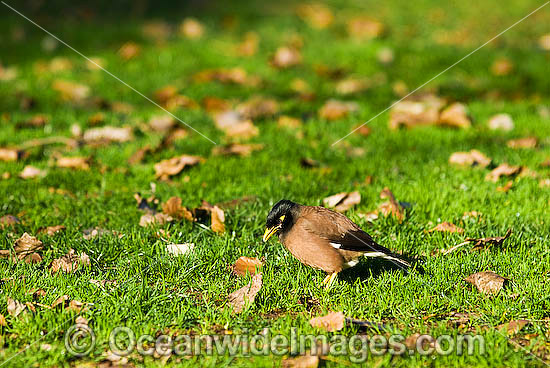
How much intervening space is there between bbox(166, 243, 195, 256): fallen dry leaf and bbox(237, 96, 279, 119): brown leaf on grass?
2.90m

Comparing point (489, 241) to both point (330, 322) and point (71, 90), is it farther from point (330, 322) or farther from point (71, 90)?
point (71, 90)

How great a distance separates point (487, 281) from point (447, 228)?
0.73 metres

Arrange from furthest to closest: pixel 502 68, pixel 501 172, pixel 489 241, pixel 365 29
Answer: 1. pixel 365 29
2. pixel 502 68
3. pixel 501 172
4. pixel 489 241

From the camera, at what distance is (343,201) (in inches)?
183

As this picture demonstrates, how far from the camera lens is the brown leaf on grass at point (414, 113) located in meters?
6.46

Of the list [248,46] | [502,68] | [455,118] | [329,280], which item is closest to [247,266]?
[329,280]

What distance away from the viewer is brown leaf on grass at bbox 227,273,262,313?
338 centimetres

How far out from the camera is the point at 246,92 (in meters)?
7.56

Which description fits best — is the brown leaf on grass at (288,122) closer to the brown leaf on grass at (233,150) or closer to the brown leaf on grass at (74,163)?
the brown leaf on grass at (233,150)

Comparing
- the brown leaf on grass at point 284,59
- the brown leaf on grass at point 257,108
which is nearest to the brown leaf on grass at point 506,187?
the brown leaf on grass at point 257,108

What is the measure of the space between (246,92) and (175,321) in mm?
4681

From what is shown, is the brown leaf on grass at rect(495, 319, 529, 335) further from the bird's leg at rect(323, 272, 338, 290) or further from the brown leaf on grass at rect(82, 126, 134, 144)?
the brown leaf on grass at rect(82, 126, 134, 144)

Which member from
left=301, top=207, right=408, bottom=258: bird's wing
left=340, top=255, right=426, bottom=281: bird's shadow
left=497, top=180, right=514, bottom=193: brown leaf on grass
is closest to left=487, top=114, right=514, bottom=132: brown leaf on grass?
left=497, top=180, right=514, bottom=193: brown leaf on grass

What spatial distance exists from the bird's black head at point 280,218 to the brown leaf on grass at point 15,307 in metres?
1.37
